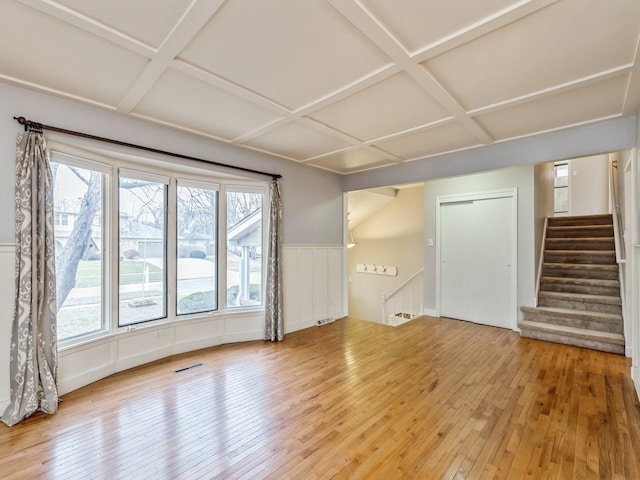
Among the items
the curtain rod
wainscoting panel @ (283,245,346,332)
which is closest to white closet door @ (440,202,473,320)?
wainscoting panel @ (283,245,346,332)

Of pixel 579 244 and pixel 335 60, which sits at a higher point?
pixel 335 60

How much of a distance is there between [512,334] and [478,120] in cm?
329

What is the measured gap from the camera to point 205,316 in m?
3.95

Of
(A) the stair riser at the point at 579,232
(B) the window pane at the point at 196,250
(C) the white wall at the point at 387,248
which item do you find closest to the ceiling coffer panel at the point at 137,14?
(B) the window pane at the point at 196,250

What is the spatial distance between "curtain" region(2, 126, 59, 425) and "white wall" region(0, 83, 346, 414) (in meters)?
0.08

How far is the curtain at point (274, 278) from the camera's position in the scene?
4230 mm

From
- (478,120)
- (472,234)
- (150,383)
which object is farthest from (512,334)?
(150,383)

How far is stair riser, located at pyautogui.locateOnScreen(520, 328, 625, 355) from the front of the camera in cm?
374

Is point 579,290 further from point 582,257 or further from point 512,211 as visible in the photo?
point 512,211

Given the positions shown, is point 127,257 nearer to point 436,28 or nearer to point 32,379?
point 32,379

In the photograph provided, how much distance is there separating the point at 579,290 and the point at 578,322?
68 centimetres

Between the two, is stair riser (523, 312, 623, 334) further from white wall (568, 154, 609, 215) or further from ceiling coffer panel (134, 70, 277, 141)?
ceiling coffer panel (134, 70, 277, 141)

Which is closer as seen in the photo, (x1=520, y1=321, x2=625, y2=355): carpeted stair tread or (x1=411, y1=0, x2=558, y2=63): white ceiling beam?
(x1=411, y1=0, x2=558, y2=63): white ceiling beam

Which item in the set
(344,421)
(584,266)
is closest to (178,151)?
(344,421)
